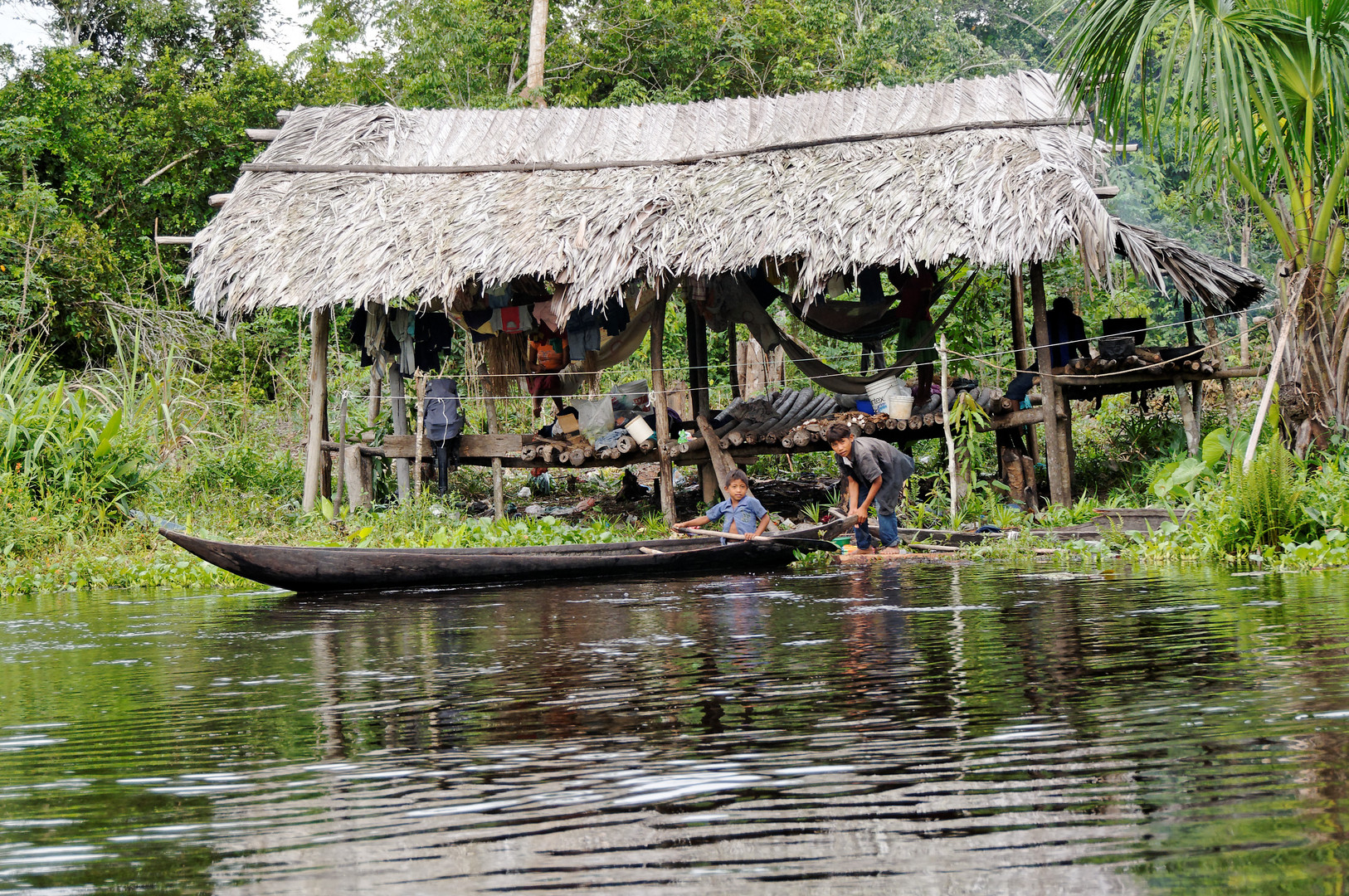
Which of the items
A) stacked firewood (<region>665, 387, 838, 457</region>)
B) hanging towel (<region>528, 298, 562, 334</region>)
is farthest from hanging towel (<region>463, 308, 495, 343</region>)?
stacked firewood (<region>665, 387, 838, 457</region>)

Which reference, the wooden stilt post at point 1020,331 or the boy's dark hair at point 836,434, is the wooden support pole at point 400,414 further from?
the wooden stilt post at point 1020,331

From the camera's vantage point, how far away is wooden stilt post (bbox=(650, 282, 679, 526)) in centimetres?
1238

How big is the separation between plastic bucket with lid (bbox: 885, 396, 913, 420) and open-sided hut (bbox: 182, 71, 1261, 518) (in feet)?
4.05

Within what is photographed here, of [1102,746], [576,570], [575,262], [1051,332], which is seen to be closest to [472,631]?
[576,570]

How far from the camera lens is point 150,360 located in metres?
16.2

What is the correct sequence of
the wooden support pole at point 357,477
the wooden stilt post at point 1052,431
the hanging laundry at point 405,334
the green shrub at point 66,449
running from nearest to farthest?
the wooden stilt post at point 1052,431
the green shrub at point 66,449
the wooden support pole at point 357,477
the hanging laundry at point 405,334

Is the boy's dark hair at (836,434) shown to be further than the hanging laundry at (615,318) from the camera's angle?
No

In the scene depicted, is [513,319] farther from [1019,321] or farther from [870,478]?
[1019,321]

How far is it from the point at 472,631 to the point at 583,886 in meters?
4.60

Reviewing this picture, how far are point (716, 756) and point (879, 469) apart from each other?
23.1 ft

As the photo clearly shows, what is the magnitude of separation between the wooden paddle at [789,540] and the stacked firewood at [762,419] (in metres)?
2.21

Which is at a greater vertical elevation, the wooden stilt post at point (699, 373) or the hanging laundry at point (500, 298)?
the hanging laundry at point (500, 298)

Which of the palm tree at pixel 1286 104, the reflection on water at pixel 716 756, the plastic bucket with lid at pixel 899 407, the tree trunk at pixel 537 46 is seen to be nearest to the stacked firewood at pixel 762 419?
the plastic bucket with lid at pixel 899 407

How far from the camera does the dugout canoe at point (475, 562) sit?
888cm
